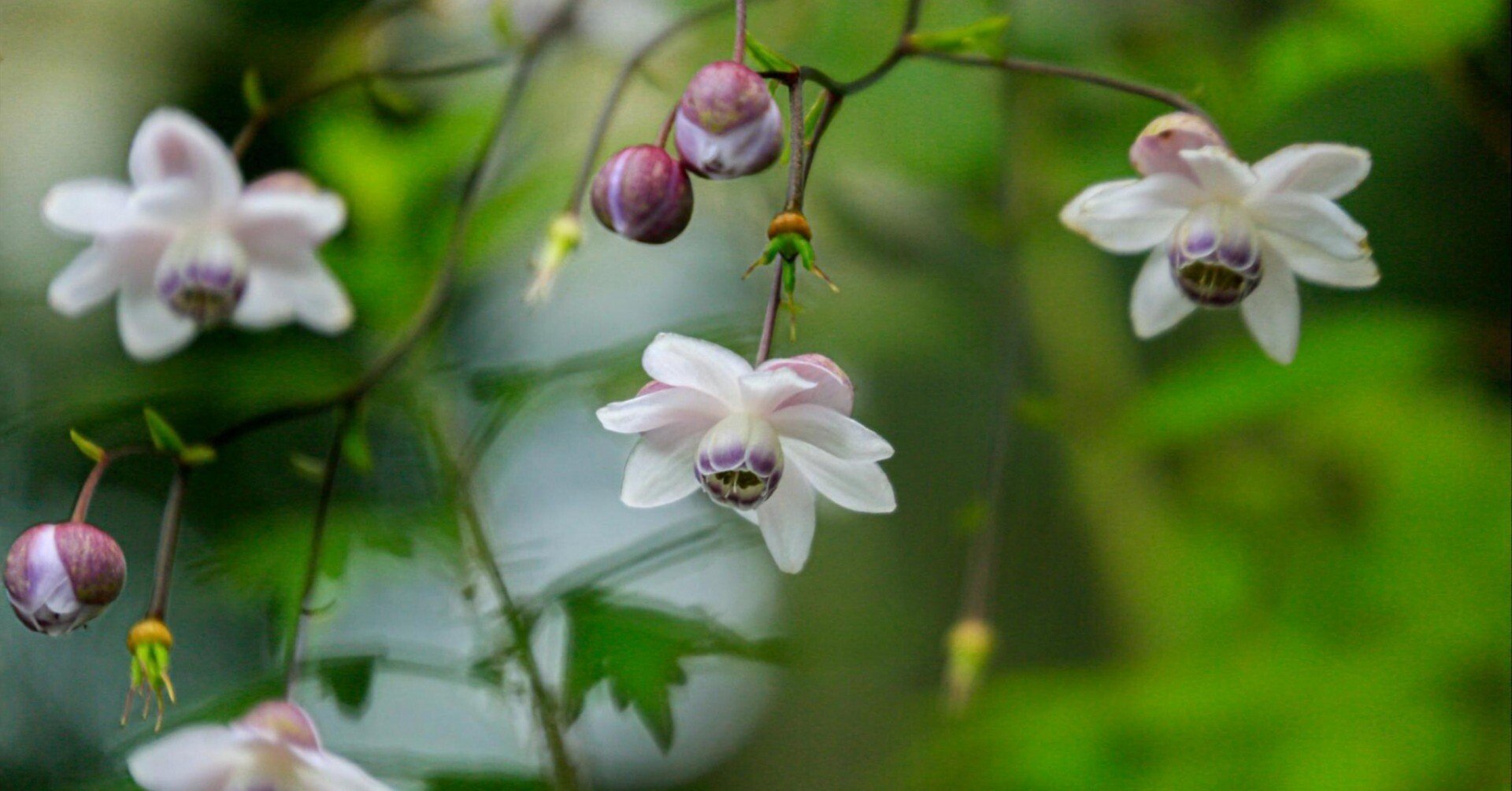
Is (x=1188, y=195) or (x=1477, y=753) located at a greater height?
(x=1188, y=195)

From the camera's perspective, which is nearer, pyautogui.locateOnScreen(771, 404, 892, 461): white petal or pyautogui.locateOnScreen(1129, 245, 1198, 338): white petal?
pyautogui.locateOnScreen(771, 404, 892, 461): white petal

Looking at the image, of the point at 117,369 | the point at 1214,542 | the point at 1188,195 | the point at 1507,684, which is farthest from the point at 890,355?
the point at 1188,195

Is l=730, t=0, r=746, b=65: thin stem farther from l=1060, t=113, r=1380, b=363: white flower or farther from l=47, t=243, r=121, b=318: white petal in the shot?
l=47, t=243, r=121, b=318: white petal

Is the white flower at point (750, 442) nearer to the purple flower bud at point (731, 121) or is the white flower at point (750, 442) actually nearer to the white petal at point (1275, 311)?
the purple flower bud at point (731, 121)

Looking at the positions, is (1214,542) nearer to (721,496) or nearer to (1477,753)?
(1477,753)

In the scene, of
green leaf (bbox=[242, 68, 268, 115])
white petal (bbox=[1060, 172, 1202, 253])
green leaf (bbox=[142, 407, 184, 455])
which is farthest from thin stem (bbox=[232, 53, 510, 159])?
white petal (bbox=[1060, 172, 1202, 253])
